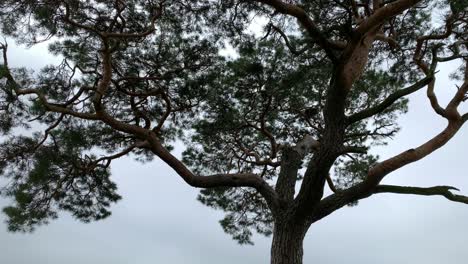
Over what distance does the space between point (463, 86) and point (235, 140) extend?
8.32 feet

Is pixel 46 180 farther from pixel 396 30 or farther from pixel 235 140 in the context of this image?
pixel 396 30

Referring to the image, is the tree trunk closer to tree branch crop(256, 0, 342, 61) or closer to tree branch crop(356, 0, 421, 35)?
tree branch crop(256, 0, 342, 61)

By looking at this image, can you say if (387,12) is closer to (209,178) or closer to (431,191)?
(431,191)

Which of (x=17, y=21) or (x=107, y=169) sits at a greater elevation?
(x=17, y=21)

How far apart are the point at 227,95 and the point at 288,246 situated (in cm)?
198

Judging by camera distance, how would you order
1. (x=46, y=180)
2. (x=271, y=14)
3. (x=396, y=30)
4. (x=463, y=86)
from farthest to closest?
(x=396, y=30), (x=46, y=180), (x=271, y=14), (x=463, y=86)

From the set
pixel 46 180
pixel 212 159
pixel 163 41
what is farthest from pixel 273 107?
pixel 46 180

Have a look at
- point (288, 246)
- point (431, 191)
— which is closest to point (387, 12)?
point (431, 191)

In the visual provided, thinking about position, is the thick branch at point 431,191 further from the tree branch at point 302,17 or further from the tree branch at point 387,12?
the tree branch at point 387,12

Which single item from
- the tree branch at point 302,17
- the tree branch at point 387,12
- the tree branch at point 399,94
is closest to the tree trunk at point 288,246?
the tree branch at point 399,94

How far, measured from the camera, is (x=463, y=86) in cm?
368

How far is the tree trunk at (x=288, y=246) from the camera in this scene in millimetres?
3584

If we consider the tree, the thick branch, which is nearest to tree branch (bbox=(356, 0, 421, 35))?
the tree

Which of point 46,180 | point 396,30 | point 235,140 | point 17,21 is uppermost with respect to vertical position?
point 396,30
